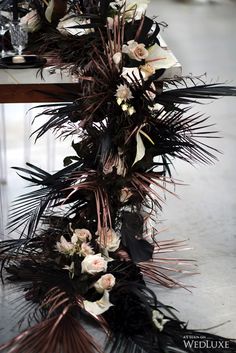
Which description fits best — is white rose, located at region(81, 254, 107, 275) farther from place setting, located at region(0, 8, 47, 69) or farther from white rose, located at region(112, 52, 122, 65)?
place setting, located at region(0, 8, 47, 69)

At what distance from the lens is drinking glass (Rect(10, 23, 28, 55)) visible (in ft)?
8.23

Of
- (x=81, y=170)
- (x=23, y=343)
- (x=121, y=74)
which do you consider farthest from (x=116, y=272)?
(x=121, y=74)

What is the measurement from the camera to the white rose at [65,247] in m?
2.16

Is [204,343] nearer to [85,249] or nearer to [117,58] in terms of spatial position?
[85,249]

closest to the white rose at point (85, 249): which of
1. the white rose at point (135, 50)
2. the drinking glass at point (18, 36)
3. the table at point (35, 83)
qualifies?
the table at point (35, 83)

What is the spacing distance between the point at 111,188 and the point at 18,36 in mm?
855

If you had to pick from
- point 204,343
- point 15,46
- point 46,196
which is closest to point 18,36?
point 15,46

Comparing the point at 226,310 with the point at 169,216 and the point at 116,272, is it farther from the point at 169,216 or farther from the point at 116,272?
the point at 169,216

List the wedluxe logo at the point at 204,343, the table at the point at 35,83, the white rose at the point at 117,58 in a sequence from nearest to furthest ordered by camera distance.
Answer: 1. the wedluxe logo at the point at 204,343
2. the white rose at the point at 117,58
3. the table at the point at 35,83

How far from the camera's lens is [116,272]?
7.27ft

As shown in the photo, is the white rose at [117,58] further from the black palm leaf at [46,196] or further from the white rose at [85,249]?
the white rose at [85,249]

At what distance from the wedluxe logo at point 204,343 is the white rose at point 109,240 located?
1.42ft

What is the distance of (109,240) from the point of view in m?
2.18

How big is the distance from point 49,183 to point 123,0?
0.79 meters
